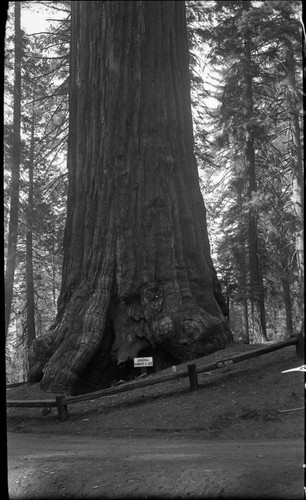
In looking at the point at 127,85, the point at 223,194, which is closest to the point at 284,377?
the point at 127,85

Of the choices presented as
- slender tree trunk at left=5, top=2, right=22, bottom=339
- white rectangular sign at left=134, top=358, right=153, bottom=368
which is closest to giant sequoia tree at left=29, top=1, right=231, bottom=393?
white rectangular sign at left=134, top=358, right=153, bottom=368

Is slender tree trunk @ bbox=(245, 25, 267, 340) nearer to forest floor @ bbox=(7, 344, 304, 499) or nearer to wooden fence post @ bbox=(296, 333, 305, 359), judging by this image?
wooden fence post @ bbox=(296, 333, 305, 359)

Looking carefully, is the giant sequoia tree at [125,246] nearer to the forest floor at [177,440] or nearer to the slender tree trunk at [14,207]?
the forest floor at [177,440]

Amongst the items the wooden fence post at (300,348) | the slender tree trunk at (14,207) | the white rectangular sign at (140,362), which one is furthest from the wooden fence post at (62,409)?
the wooden fence post at (300,348)

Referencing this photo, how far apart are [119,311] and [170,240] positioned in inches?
64.2

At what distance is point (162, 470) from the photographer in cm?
443

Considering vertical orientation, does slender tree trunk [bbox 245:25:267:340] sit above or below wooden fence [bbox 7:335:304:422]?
above

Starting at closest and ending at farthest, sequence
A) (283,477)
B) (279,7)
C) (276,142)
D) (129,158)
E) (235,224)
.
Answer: (283,477)
(279,7)
(129,158)
(276,142)
(235,224)

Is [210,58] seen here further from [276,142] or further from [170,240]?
[276,142]

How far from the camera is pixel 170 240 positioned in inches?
346

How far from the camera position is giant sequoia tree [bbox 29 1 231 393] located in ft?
27.8

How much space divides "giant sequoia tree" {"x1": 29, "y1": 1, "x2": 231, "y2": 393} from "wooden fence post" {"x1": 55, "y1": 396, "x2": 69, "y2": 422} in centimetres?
74

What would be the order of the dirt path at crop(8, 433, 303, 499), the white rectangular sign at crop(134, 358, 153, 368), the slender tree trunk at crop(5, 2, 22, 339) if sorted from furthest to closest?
the white rectangular sign at crop(134, 358, 153, 368), the slender tree trunk at crop(5, 2, 22, 339), the dirt path at crop(8, 433, 303, 499)

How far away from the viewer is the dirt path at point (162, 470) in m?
3.85
